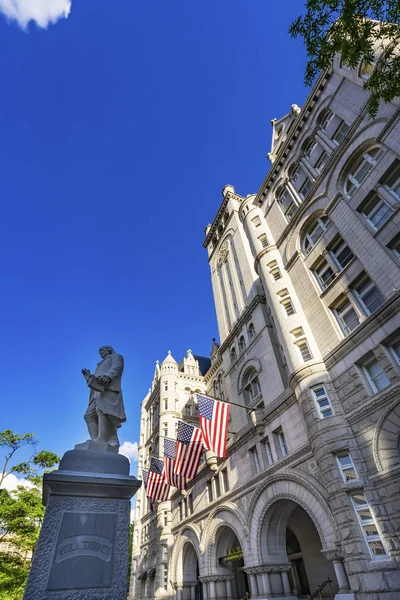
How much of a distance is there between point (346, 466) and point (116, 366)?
11560mm

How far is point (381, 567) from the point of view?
36.1 ft

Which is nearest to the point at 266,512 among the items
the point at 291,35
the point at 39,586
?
the point at 39,586

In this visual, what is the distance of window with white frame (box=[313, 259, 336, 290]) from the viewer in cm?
1946

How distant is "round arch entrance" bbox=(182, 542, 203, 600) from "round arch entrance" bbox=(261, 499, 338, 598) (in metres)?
9.48

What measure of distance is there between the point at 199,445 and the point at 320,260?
1415cm

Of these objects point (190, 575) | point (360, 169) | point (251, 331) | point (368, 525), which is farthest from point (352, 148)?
point (190, 575)

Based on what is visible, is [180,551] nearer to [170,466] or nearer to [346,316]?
[170,466]

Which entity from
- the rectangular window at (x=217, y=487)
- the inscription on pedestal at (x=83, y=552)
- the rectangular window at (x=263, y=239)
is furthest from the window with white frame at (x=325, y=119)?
the rectangular window at (x=217, y=487)

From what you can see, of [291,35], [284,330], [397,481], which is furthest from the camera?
[284,330]

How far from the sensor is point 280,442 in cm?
1900

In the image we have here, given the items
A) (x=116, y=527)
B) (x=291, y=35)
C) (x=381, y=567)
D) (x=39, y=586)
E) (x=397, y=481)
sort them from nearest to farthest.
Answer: (x=39, y=586)
(x=116, y=527)
(x=291, y=35)
(x=381, y=567)
(x=397, y=481)

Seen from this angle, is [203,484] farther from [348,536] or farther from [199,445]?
[348,536]

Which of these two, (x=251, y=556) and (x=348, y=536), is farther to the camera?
(x=251, y=556)

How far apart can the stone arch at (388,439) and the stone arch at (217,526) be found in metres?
10.5
